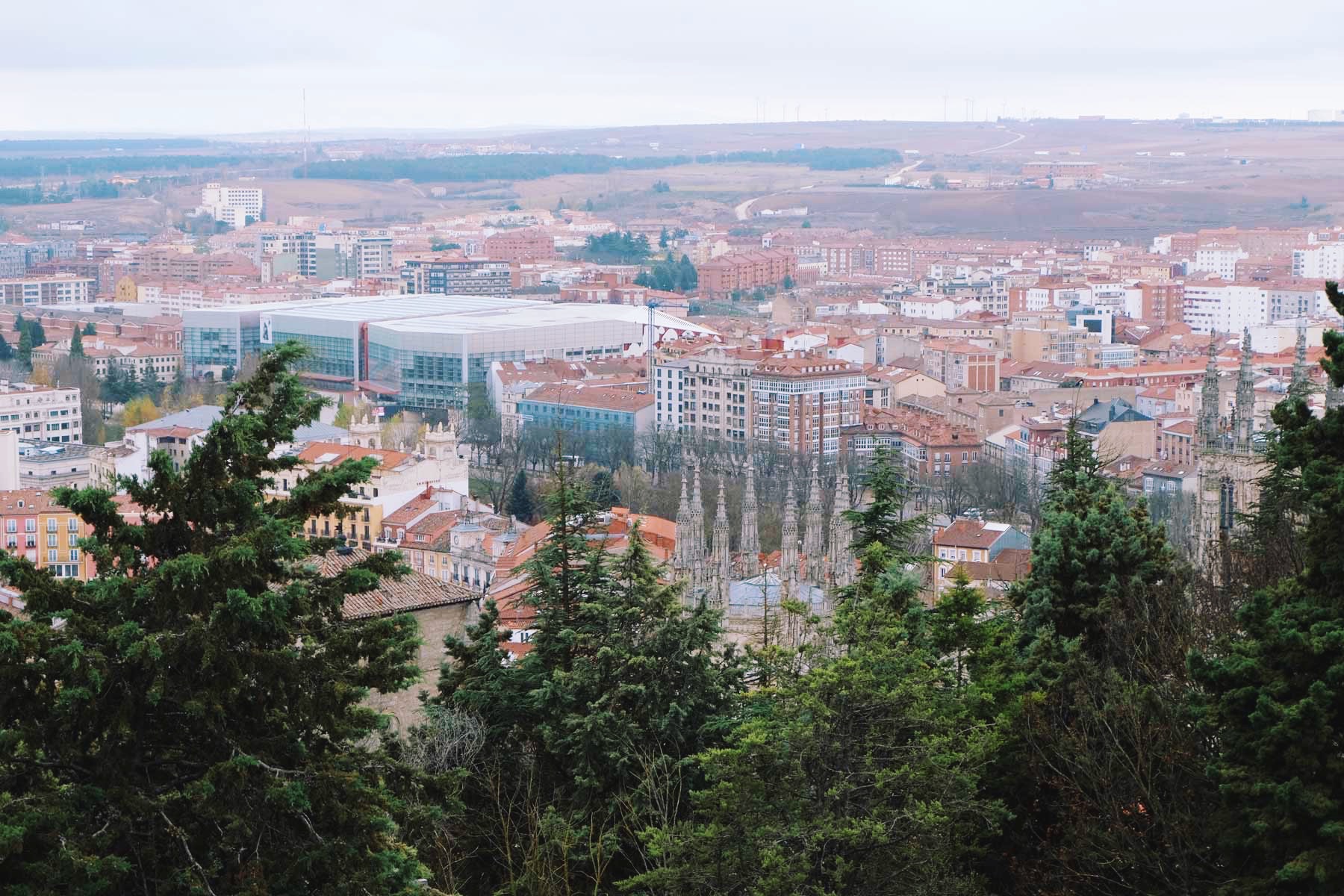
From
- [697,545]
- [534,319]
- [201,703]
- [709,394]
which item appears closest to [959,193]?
[534,319]

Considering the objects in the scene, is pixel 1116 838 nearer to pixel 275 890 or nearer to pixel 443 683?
Answer: pixel 275 890

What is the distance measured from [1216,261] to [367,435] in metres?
62.0

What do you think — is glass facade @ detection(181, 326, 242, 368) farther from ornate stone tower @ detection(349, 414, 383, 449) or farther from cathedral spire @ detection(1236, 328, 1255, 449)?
cathedral spire @ detection(1236, 328, 1255, 449)

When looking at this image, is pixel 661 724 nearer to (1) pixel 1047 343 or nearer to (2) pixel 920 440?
(2) pixel 920 440

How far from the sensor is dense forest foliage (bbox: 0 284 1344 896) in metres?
7.89

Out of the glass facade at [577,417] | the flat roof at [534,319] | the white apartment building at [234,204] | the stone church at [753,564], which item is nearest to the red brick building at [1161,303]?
the flat roof at [534,319]

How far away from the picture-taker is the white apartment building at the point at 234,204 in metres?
131

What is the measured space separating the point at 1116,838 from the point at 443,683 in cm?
471

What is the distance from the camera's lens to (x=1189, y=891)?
8.87 meters

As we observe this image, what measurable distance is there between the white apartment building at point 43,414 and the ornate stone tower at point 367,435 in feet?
20.8

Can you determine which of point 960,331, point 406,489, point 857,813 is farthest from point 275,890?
point 960,331

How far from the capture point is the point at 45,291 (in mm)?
87875

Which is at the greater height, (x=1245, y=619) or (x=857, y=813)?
(x=1245, y=619)

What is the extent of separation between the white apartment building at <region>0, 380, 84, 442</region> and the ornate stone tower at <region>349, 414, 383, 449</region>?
6.34 metres
